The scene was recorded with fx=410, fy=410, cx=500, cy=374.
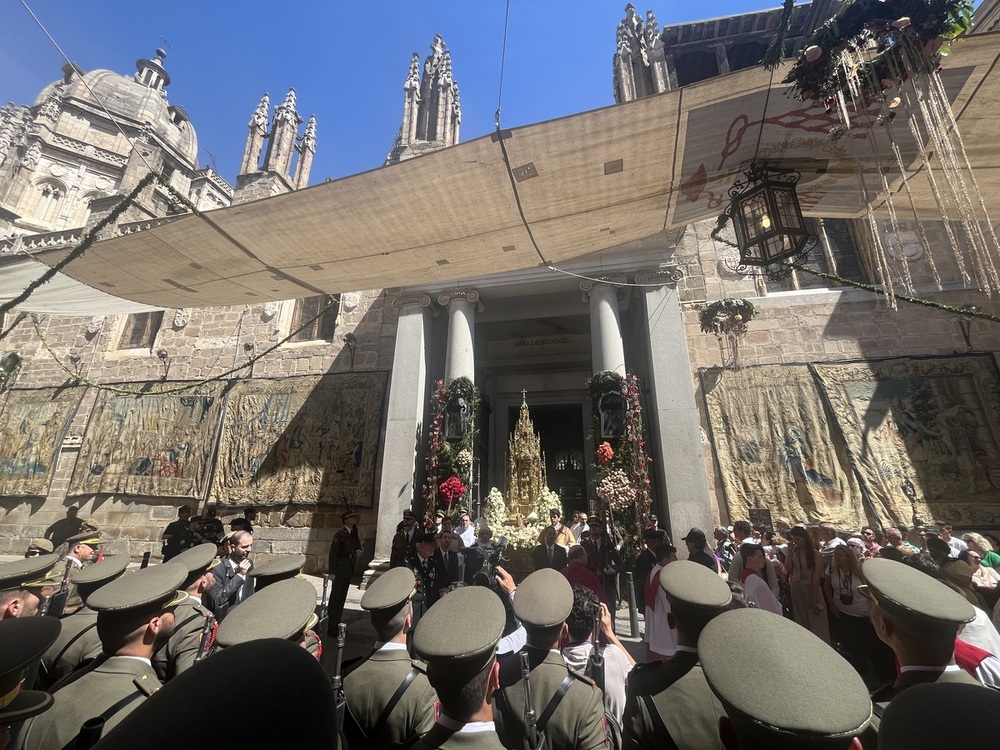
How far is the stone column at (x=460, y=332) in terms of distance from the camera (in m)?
9.26

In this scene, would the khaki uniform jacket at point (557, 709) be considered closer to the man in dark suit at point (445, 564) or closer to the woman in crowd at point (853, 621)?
the man in dark suit at point (445, 564)

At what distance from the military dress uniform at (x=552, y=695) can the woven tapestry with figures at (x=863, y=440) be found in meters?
7.72

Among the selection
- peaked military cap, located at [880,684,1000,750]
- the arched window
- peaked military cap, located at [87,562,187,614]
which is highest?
the arched window

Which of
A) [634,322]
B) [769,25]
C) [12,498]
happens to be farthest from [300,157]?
[769,25]

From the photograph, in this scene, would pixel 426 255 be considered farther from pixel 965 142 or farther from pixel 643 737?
pixel 965 142

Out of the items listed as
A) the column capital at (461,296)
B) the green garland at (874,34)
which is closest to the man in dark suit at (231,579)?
the green garland at (874,34)

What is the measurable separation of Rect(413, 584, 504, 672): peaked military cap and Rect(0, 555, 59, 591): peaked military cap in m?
3.39

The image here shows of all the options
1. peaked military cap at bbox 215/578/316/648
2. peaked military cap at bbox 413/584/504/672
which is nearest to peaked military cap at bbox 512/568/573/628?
peaked military cap at bbox 413/584/504/672

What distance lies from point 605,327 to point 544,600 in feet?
23.3

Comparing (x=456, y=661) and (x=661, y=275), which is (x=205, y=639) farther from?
(x=661, y=275)

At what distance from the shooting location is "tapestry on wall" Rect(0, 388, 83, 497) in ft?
40.4

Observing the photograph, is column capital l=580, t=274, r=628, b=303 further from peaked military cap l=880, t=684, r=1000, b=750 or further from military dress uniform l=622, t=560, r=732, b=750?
peaked military cap l=880, t=684, r=1000, b=750

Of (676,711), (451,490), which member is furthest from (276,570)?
(451,490)

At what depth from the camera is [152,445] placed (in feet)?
39.6
